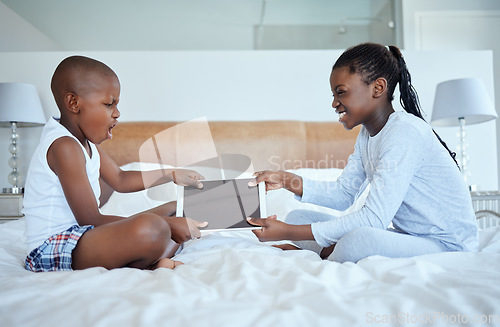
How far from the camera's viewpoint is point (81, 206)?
1042 mm

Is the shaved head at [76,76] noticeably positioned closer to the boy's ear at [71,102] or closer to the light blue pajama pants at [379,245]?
the boy's ear at [71,102]

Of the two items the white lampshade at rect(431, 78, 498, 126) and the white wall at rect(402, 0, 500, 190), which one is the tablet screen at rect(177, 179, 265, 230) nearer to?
the white lampshade at rect(431, 78, 498, 126)

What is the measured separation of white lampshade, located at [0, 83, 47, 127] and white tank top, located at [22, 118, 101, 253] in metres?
1.34

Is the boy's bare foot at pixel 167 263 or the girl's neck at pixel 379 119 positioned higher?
the girl's neck at pixel 379 119

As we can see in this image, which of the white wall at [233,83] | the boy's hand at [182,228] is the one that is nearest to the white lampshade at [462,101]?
the white wall at [233,83]

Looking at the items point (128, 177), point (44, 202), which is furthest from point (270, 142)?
point (44, 202)

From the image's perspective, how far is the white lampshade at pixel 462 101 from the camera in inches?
91.3

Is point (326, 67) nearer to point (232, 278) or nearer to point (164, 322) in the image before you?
point (232, 278)

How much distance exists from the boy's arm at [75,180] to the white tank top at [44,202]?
36mm

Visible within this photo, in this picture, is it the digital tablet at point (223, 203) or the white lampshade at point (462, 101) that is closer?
the digital tablet at point (223, 203)

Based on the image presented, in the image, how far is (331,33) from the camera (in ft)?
9.44

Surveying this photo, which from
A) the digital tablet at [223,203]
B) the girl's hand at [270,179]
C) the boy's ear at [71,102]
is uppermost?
the boy's ear at [71,102]

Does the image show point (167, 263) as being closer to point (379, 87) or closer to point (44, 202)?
point (44, 202)

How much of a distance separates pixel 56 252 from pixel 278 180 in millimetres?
689
